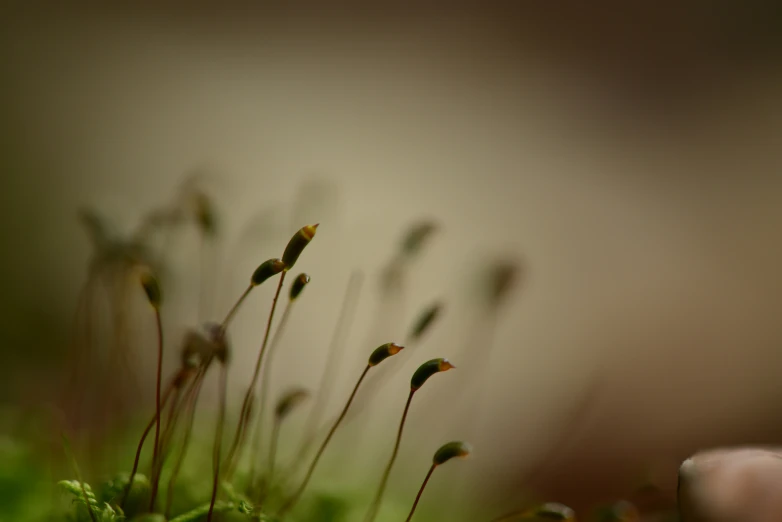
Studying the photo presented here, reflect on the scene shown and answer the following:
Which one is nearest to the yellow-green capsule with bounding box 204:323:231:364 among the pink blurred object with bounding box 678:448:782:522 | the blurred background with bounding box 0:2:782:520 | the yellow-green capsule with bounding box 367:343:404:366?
the yellow-green capsule with bounding box 367:343:404:366

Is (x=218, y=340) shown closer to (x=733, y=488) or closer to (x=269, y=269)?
(x=269, y=269)

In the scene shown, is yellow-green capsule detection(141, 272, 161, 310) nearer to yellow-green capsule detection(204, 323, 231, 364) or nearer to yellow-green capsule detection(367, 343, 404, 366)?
yellow-green capsule detection(204, 323, 231, 364)

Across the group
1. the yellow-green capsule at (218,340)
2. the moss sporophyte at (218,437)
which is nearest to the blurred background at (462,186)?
the moss sporophyte at (218,437)

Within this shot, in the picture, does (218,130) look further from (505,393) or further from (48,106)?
(505,393)

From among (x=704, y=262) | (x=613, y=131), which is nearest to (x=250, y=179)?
(x=613, y=131)

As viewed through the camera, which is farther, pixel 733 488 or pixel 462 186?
pixel 462 186

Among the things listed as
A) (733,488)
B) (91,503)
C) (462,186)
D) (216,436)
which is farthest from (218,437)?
(462,186)
